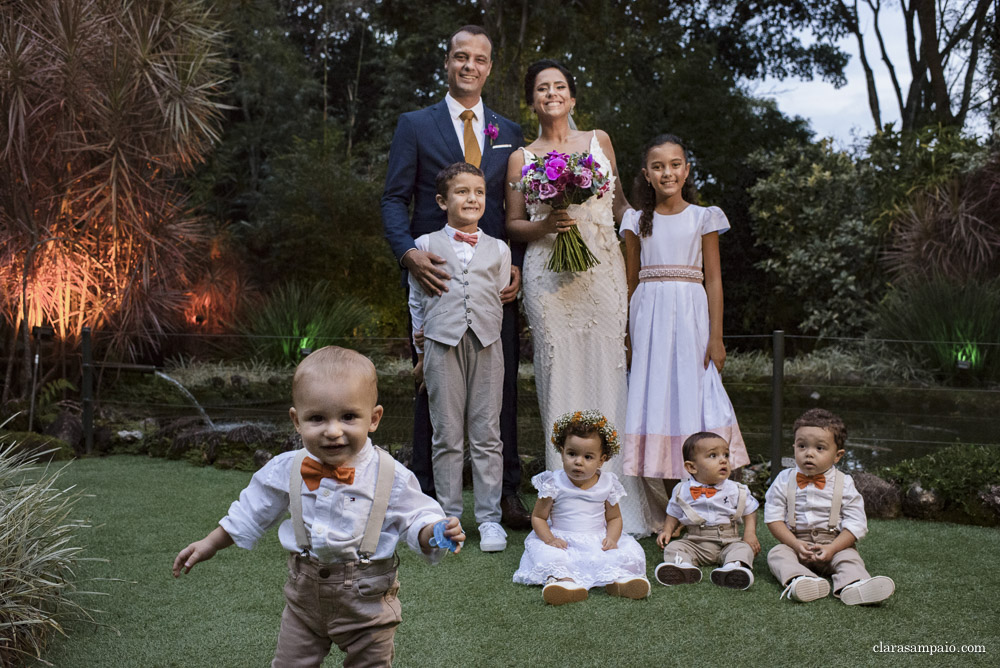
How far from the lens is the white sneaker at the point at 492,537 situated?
408 cm

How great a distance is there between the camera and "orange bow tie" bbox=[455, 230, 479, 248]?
404 cm

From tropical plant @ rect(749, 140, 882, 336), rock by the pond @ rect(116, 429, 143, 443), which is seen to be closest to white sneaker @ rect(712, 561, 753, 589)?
rock by the pond @ rect(116, 429, 143, 443)

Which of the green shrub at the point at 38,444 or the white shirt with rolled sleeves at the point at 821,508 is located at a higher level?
the white shirt with rolled sleeves at the point at 821,508

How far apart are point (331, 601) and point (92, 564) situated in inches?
89.8

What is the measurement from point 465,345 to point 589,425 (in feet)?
2.30

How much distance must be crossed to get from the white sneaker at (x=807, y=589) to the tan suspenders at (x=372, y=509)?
189 centimetres

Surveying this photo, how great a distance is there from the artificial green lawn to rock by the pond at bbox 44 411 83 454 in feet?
9.23

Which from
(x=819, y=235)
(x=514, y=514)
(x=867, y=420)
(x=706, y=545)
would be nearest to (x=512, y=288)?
(x=514, y=514)

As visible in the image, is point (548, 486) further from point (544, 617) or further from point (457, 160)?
point (457, 160)

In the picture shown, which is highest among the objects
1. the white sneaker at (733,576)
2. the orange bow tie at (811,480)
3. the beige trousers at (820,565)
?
the orange bow tie at (811,480)

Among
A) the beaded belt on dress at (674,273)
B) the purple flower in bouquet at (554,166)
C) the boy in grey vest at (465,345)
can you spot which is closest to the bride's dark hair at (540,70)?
the purple flower in bouquet at (554,166)

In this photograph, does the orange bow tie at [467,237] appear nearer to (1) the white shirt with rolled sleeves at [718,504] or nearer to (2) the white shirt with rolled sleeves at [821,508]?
(1) the white shirt with rolled sleeves at [718,504]

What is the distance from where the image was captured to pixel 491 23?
12844 millimetres

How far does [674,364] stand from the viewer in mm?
4383
